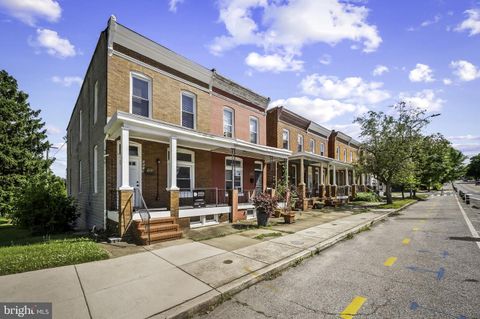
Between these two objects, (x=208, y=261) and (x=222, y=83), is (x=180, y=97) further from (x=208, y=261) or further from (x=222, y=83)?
(x=208, y=261)

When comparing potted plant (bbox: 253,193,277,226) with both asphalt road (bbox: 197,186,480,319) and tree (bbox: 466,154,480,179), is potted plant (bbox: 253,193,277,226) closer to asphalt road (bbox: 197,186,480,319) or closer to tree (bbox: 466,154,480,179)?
asphalt road (bbox: 197,186,480,319)

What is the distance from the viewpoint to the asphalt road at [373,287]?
3969 mm

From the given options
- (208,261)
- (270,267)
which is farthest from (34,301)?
(270,267)

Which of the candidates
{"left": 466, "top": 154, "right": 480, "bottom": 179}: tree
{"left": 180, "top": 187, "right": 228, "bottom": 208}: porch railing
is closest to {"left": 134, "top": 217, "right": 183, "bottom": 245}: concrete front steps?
{"left": 180, "top": 187, "right": 228, "bottom": 208}: porch railing

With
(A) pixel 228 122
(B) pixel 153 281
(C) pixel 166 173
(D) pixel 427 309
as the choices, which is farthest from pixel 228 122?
(D) pixel 427 309

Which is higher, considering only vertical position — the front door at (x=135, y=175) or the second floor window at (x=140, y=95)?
A: the second floor window at (x=140, y=95)

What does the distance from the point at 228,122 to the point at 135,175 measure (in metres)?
7.00

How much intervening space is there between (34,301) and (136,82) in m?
9.33

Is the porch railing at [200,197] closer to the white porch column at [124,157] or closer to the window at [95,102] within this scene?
the white porch column at [124,157]

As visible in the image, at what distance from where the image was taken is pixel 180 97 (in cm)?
1280

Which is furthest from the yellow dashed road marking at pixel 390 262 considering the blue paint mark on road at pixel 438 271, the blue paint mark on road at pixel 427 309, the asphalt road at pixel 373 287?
the blue paint mark on road at pixel 427 309

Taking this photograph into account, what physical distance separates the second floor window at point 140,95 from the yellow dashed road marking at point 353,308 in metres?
10.6
